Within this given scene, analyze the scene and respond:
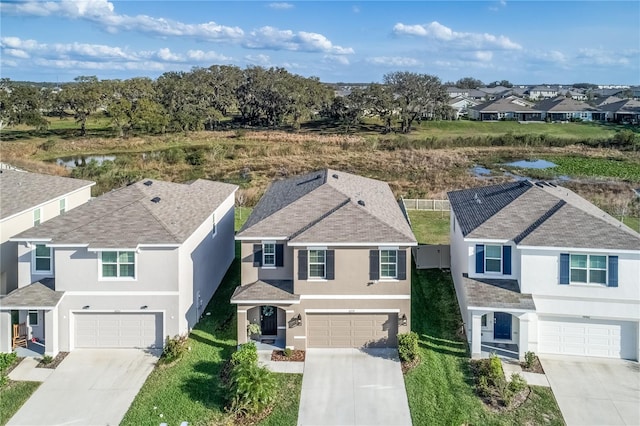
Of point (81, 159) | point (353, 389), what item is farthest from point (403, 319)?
point (81, 159)

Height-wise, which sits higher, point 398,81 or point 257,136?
point 398,81

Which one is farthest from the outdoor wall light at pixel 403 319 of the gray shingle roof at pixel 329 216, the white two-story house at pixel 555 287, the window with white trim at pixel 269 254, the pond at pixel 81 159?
the pond at pixel 81 159

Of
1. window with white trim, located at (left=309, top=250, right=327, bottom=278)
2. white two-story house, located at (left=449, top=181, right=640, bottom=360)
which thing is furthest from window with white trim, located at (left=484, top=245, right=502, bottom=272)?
window with white trim, located at (left=309, top=250, right=327, bottom=278)

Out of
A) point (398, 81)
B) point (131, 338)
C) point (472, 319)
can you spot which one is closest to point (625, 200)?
point (472, 319)

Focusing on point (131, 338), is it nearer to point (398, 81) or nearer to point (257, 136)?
point (257, 136)

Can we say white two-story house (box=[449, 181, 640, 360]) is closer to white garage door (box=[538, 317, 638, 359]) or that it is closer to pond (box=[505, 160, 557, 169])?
white garage door (box=[538, 317, 638, 359])

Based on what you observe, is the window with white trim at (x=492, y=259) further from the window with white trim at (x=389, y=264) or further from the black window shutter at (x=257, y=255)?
the black window shutter at (x=257, y=255)
